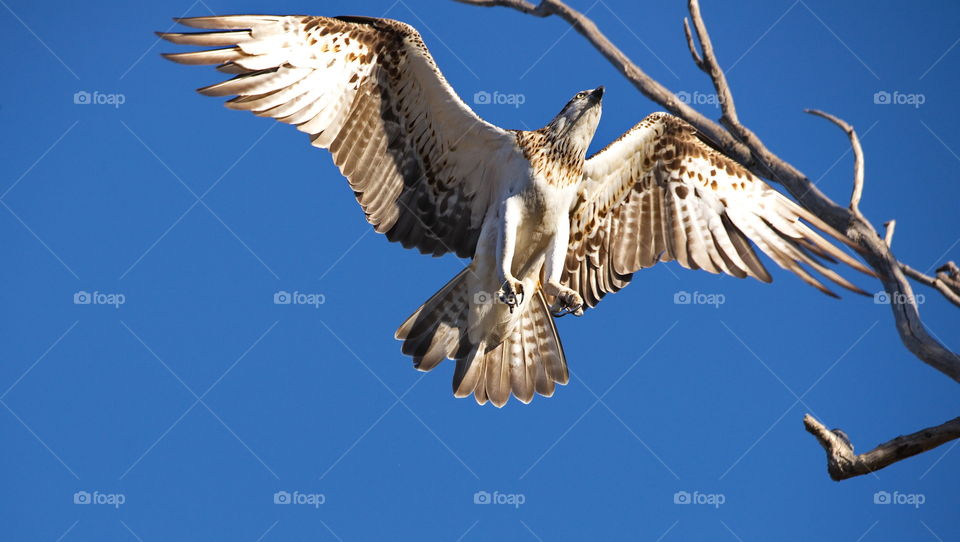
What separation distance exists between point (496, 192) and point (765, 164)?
2202 mm

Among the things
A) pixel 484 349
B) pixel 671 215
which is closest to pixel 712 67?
pixel 671 215

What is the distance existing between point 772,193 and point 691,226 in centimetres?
74

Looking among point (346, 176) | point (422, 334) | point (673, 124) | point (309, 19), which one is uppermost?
point (673, 124)

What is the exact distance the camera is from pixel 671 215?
28.5ft

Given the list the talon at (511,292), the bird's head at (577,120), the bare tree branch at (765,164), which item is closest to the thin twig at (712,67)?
the bare tree branch at (765,164)

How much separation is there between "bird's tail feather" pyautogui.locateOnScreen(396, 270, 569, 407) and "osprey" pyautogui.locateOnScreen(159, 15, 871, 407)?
1 centimetres

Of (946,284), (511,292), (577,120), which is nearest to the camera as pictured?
(946,284)

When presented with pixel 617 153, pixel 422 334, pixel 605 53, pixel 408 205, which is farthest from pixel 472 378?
pixel 605 53

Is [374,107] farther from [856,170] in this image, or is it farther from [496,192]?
[856,170]

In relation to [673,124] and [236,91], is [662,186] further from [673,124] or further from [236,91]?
[236,91]

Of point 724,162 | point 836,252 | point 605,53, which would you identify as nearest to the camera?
point 605,53

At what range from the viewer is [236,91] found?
24.5ft

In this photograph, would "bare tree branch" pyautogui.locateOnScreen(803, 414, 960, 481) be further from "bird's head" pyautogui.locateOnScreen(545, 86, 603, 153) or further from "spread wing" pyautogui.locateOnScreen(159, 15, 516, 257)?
"spread wing" pyautogui.locateOnScreen(159, 15, 516, 257)

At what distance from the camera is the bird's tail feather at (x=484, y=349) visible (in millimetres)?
8117
